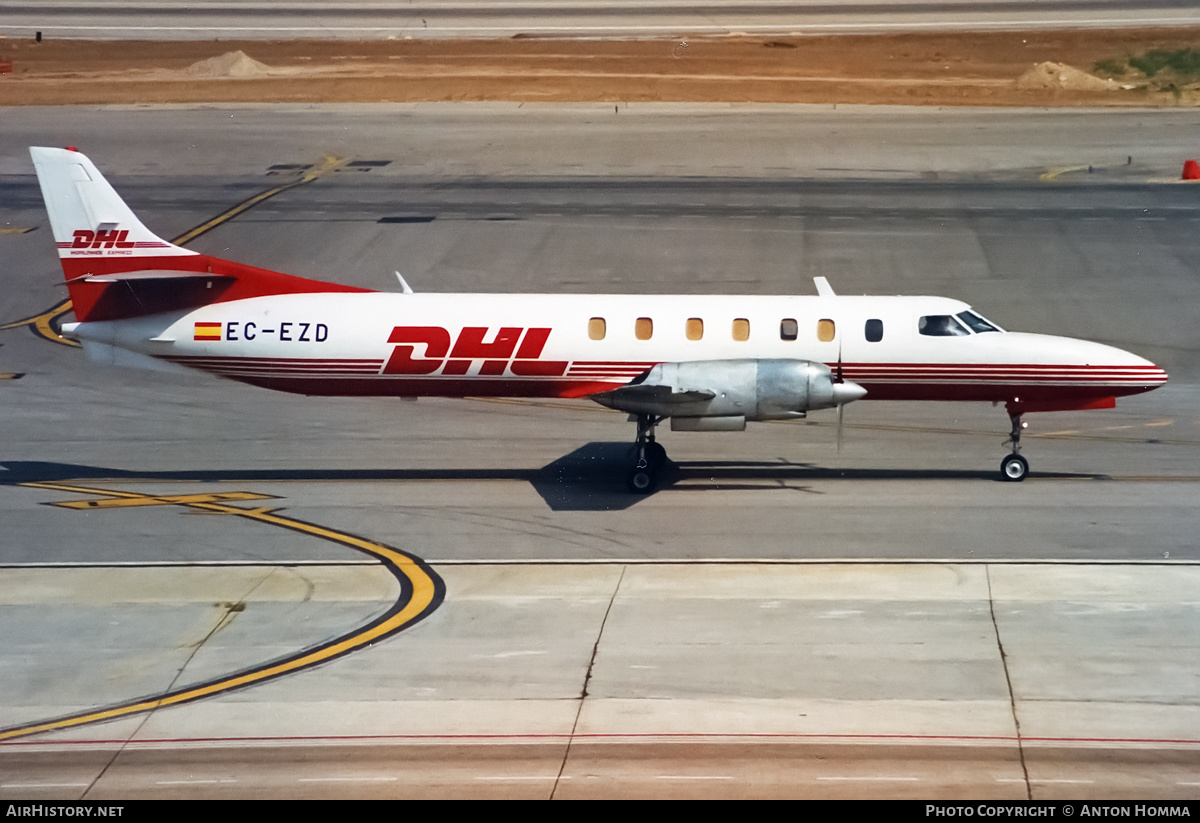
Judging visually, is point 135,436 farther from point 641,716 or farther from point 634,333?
point 641,716

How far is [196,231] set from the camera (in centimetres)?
4303

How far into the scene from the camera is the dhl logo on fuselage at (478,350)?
24766 mm

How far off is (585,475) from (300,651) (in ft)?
29.8

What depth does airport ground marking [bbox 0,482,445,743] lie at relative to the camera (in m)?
16.5

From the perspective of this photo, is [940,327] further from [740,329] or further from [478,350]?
[478,350]

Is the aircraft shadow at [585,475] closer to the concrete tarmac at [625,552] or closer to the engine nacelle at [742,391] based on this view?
the concrete tarmac at [625,552]

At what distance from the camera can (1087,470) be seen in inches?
1030

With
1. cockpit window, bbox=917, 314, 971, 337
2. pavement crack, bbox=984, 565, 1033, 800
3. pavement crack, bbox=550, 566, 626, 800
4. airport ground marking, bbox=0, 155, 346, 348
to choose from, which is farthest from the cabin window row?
airport ground marking, bbox=0, 155, 346, 348

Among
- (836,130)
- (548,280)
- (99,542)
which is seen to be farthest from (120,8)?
(99,542)

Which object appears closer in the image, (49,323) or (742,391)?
(742,391)

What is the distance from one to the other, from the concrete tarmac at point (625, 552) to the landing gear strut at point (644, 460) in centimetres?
40

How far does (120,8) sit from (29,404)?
62347 millimetres

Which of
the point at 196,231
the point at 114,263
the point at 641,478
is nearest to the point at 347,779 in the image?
the point at 641,478

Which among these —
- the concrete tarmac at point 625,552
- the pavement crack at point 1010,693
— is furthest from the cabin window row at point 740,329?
the pavement crack at point 1010,693
